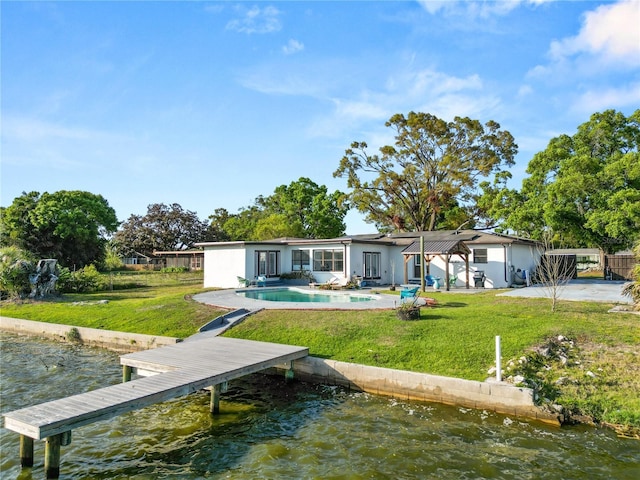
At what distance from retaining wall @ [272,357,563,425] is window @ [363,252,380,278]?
48.6ft

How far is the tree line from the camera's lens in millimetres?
25125

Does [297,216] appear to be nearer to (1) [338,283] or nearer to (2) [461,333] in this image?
(1) [338,283]

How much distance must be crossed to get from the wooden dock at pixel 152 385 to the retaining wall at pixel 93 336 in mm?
1669

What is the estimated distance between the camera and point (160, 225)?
5459 cm

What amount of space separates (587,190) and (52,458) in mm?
27744

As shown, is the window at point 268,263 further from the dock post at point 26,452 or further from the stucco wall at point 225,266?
the dock post at point 26,452

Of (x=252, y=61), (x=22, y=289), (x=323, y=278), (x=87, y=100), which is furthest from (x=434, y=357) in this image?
(x=22, y=289)

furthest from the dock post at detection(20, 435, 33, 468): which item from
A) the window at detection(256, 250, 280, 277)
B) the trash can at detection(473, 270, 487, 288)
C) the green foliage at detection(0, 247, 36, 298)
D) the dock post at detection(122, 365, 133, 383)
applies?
the trash can at detection(473, 270, 487, 288)

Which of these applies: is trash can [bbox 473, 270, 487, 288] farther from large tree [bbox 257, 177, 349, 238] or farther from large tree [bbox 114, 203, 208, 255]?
large tree [bbox 114, 203, 208, 255]

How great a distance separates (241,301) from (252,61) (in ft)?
29.4

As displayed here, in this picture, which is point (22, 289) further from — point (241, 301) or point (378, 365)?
point (378, 365)

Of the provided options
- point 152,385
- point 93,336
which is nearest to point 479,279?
point 93,336

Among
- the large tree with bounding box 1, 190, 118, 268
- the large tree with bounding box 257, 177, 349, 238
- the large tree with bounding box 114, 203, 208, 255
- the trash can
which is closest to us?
the trash can

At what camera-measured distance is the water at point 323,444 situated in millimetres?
5984
